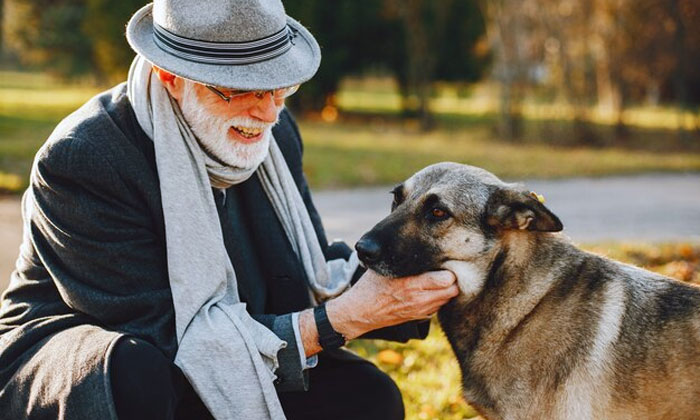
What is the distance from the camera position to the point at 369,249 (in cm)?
314

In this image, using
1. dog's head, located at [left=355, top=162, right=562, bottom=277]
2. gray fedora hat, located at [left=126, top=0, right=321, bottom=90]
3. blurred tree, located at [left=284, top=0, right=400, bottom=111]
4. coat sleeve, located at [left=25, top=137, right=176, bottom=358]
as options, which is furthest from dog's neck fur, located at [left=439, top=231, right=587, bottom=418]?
blurred tree, located at [left=284, top=0, right=400, bottom=111]

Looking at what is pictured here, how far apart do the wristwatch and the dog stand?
1.01 feet

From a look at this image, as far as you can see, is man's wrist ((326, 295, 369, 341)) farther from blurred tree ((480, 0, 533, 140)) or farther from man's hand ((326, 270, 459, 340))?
blurred tree ((480, 0, 533, 140))

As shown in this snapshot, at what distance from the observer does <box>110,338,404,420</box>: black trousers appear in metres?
2.69

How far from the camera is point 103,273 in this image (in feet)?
9.61

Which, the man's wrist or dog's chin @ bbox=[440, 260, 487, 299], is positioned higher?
dog's chin @ bbox=[440, 260, 487, 299]

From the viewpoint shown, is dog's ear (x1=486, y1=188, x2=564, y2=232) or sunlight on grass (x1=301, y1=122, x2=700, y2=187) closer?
dog's ear (x1=486, y1=188, x2=564, y2=232)

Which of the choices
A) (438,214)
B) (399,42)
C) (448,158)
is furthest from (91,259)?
(399,42)

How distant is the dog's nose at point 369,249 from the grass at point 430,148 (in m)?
7.74

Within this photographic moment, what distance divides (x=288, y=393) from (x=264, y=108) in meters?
1.31

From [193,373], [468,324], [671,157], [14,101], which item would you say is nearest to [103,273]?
[193,373]

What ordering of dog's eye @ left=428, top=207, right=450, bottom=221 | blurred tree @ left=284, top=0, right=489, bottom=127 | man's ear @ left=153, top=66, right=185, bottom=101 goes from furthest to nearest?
blurred tree @ left=284, top=0, right=489, bottom=127 < dog's eye @ left=428, top=207, right=450, bottom=221 < man's ear @ left=153, top=66, right=185, bottom=101

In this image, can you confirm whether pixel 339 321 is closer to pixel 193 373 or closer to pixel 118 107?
pixel 193 373

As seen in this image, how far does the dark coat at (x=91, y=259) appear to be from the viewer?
289 centimetres
